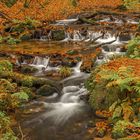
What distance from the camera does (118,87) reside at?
37.6 feet

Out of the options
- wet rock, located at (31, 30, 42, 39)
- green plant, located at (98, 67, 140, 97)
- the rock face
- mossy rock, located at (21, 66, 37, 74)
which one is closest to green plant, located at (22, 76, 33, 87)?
mossy rock, located at (21, 66, 37, 74)

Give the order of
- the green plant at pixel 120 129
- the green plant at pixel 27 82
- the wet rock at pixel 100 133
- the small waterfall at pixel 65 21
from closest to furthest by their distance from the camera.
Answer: the green plant at pixel 120 129 < the wet rock at pixel 100 133 < the green plant at pixel 27 82 < the small waterfall at pixel 65 21

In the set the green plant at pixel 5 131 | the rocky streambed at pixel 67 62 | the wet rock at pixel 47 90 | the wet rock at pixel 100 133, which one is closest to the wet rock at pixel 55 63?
the rocky streambed at pixel 67 62

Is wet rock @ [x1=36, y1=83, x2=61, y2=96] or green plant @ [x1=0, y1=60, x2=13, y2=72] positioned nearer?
wet rock @ [x1=36, y1=83, x2=61, y2=96]

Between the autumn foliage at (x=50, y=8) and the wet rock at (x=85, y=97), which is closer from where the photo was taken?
the wet rock at (x=85, y=97)

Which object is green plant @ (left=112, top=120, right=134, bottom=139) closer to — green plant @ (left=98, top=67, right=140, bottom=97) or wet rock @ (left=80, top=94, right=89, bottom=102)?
green plant @ (left=98, top=67, right=140, bottom=97)

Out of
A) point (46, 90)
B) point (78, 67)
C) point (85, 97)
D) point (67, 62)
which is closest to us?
point (85, 97)

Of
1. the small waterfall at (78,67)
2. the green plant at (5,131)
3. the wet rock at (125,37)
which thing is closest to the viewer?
the green plant at (5,131)

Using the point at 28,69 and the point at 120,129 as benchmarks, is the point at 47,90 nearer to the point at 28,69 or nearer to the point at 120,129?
the point at 28,69

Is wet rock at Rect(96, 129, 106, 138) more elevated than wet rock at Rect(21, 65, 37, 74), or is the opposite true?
wet rock at Rect(96, 129, 106, 138)

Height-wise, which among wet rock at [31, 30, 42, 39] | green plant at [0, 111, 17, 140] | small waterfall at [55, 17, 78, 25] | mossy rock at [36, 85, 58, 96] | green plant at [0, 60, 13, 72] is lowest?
mossy rock at [36, 85, 58, 96]

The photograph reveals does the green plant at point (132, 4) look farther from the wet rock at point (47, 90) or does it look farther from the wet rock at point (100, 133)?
the wet rock at point (100, 133)

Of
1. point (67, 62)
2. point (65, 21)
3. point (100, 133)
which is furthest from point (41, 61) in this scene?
point (65, 21)

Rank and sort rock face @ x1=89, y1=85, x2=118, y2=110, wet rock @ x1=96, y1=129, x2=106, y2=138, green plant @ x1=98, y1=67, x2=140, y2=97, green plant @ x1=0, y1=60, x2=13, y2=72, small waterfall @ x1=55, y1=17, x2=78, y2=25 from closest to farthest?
Answer: wet rock @ x1=96, y1=129, x2=106, y2=138
green plant @ x1=98, y1=67, x2=140, y2=97
rock face @ x1=89, y1=85, x2=118, y2=110
green plant @ x1=0, y1=60, x2=13, y2=72
small waterfall @ x1=55, y1=17, x2=78, y2=25
